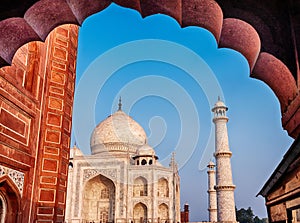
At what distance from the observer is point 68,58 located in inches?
237

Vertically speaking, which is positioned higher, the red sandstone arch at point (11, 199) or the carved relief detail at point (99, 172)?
the carved relief detail at point (99, 172)

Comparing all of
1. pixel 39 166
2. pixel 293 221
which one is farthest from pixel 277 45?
pixel 39 166

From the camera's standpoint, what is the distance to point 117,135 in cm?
2559

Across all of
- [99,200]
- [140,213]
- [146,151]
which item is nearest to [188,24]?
[140,213]

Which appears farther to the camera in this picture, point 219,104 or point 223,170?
point 219,104

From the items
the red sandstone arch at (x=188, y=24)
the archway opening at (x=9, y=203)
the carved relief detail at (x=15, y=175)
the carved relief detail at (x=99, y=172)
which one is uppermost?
the carved relief detail at (x=99, y=172)

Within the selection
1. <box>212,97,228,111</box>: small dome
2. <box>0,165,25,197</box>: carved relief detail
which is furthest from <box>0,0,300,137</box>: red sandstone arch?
<box>212,97,228,111</box>: small dome

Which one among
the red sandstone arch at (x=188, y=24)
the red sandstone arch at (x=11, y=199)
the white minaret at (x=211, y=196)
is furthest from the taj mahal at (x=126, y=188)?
the red sandstone arch at (x=188, y=24)

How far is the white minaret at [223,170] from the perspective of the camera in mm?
17078

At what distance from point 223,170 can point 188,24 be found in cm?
1565

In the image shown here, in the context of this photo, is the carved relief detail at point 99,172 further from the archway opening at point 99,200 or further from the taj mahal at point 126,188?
the archway opening at point 99,200

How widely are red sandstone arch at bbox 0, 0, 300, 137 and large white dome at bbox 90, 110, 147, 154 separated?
21.7m

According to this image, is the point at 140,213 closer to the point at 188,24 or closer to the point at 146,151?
the point at 146,151

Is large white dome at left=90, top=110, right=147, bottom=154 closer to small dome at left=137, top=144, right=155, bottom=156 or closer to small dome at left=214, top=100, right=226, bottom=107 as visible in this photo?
small dome at left=137, top=144, right=155, bottom=156
